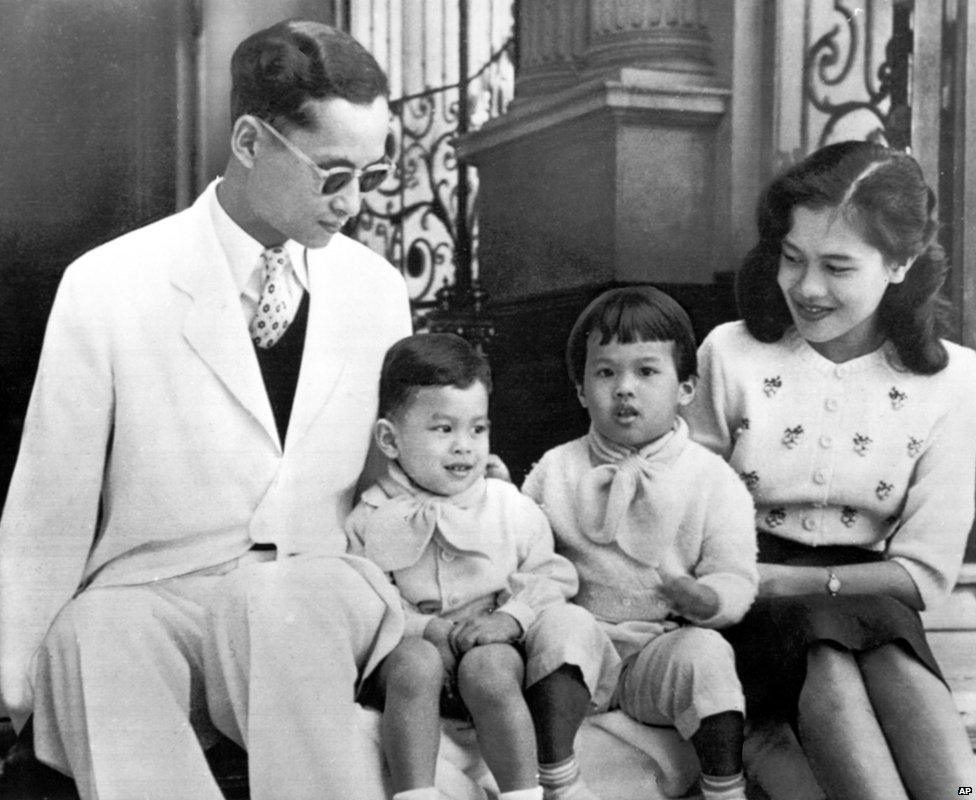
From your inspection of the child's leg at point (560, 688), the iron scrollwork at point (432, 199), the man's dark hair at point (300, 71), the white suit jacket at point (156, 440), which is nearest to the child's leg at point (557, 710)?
the child's leg at point (560, 688)

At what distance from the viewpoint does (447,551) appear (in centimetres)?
250

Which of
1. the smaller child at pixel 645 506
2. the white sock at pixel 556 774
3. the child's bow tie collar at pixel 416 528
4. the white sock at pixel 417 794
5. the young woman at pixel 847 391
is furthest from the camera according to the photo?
the young woman at pixel 847 391

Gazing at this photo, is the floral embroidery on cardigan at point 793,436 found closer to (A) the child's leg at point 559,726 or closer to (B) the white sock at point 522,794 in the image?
(A) the child's leg at point 559,726

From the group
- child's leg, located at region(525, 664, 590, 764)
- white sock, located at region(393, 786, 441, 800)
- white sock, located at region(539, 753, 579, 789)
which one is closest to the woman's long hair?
child's leg, located at region(525, 664, 590, 764)

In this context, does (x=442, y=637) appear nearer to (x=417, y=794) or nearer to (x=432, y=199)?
(x=417, y=794)

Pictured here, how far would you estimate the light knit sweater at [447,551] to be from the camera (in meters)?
2.48

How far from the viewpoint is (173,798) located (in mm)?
2258

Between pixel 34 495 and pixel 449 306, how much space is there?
1.65 metres

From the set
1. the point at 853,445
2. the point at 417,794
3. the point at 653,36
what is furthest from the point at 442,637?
the point at 653,36

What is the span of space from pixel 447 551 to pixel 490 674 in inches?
10.2

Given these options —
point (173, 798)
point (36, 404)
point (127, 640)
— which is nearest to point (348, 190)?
point (36, 404)

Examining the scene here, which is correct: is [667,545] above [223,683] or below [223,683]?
above

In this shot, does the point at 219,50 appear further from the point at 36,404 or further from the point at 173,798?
the point at 173,798

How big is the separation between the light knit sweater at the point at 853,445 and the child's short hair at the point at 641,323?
0.99 feet
